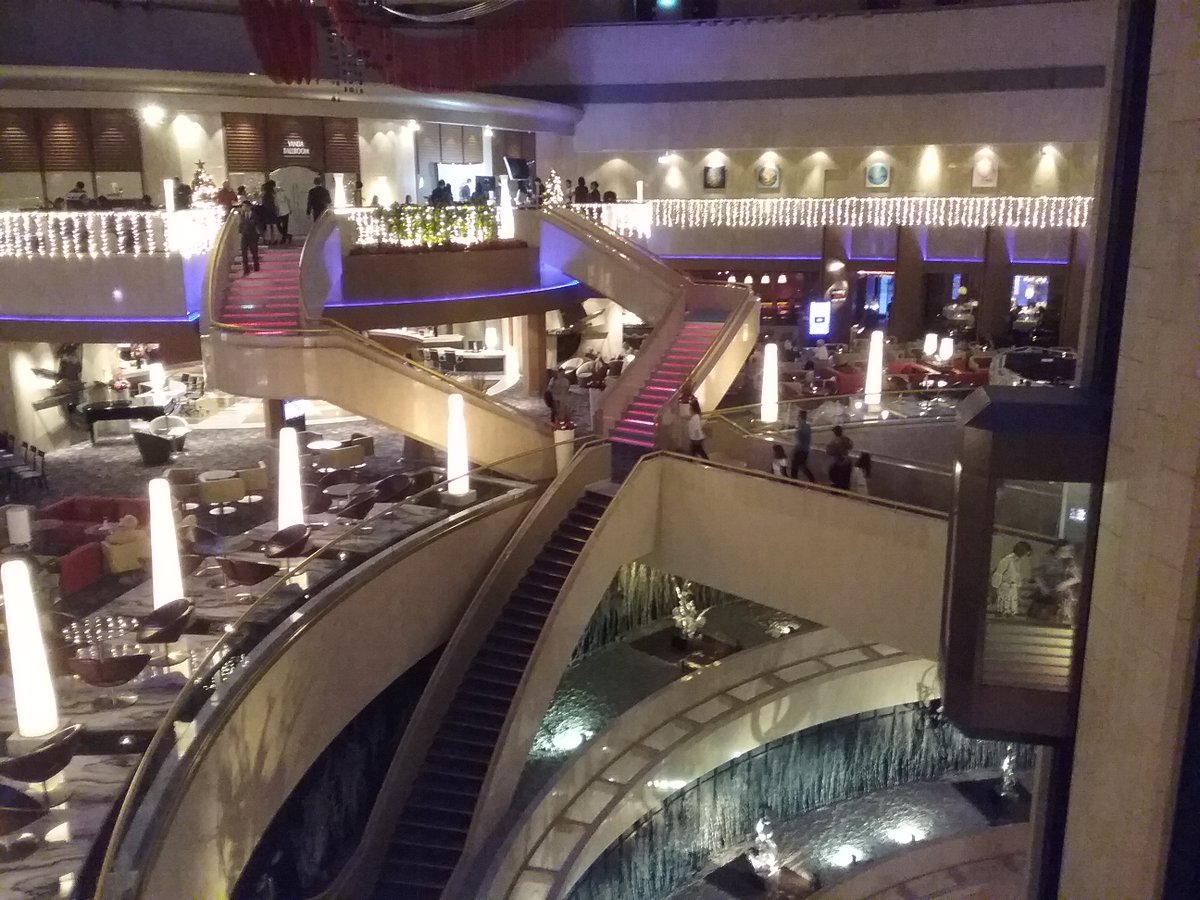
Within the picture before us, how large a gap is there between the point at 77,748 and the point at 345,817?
4.80m

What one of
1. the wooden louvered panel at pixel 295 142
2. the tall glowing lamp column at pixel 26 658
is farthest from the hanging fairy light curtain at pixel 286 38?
the tall glowing lamp column at pixel 26 658

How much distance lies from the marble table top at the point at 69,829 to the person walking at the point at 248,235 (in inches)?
383

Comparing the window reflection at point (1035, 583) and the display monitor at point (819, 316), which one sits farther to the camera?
the display monitor at point (819, 316)

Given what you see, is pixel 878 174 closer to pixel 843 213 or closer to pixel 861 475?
pixel 843 213

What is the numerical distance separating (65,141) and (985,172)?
67.8 ft

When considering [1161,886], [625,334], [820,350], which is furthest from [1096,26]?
[1161,886]

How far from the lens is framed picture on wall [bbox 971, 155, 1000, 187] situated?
80.1 ft

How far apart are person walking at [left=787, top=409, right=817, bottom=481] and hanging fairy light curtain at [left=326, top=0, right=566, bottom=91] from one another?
11.0m

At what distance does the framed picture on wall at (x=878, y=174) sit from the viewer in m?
25.4

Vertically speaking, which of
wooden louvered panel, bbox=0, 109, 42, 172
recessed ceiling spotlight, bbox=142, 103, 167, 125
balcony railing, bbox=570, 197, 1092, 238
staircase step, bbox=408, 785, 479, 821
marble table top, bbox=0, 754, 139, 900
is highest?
recessed ceiling spotlight, bbox=142, 103, 167, 125

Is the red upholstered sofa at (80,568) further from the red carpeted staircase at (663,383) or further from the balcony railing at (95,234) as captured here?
the red carpeted staircase at (663,383)

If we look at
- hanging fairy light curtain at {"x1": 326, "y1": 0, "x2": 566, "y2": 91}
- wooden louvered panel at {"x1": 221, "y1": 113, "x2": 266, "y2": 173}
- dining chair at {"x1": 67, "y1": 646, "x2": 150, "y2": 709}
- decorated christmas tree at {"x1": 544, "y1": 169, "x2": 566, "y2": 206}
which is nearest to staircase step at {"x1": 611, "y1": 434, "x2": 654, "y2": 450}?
decorated christmas tree at {"x1": 544, "y1": 169, "x2": 566, "y2": 206}

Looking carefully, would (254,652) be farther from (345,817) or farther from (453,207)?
(453,207)

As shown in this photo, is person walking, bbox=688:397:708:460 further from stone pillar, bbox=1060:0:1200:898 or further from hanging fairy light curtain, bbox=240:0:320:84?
hanging fairy light curtain, bbox=240:0:320:84
